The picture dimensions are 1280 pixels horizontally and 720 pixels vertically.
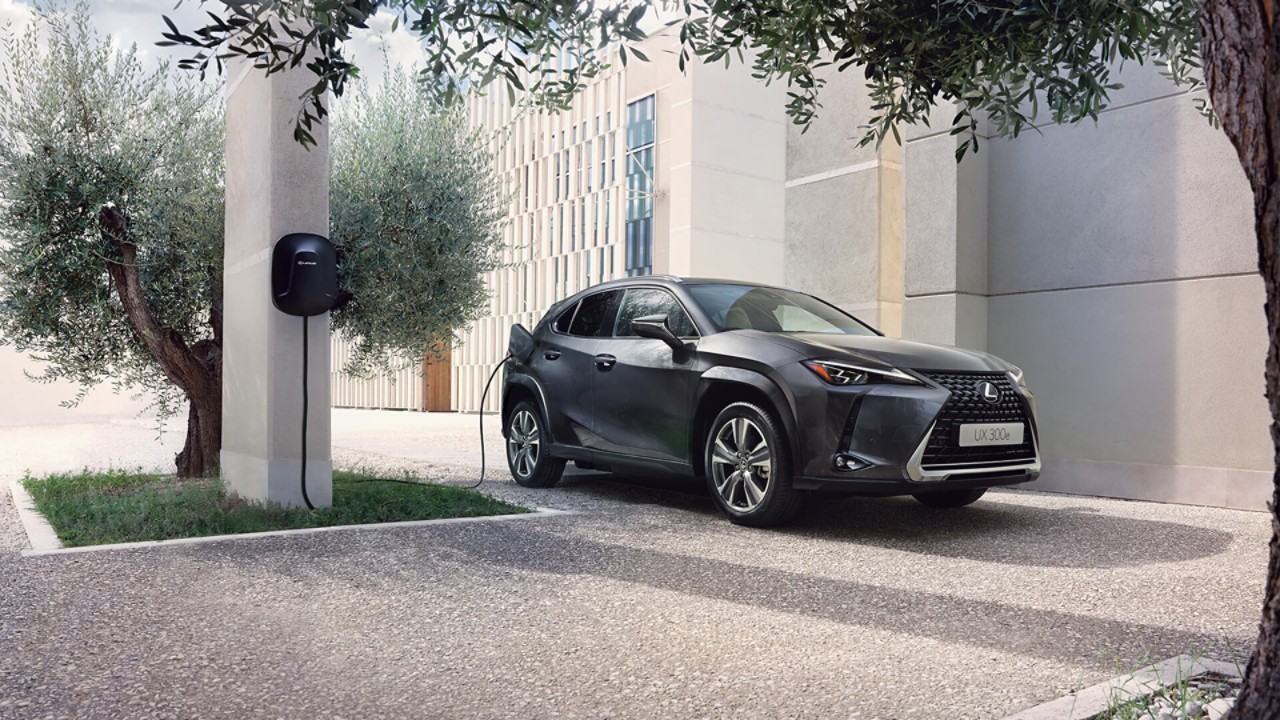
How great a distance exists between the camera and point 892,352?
576 centimetres

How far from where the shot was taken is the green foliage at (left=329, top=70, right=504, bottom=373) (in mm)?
8484

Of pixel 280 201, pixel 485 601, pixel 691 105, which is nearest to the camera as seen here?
pixel 485 601

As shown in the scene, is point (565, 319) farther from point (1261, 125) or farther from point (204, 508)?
point (1261, 125)

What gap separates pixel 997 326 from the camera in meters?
9.29

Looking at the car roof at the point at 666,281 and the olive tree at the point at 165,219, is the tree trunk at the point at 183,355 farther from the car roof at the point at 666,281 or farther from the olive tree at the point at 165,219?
the car roof at the point at 666,281

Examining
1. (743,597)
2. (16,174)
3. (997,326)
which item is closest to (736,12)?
(743,597)

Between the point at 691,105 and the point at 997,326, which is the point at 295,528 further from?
the point at 691,105

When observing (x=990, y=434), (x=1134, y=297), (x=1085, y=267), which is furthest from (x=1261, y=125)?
(x=1085, y=267)

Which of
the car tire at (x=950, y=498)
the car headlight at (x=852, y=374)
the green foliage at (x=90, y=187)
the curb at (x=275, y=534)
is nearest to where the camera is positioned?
the curb at (x=275, y=534)

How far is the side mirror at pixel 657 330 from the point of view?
6355 mm

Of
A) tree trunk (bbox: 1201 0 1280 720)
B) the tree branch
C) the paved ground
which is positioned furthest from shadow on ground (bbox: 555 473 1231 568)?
the tree branch

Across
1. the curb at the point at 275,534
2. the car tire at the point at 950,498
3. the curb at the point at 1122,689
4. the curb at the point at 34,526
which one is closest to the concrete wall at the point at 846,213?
the car tire at the point at 950,498

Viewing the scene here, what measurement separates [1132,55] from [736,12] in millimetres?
1821

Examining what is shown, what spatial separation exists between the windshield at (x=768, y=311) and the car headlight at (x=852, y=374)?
0.83 meters
